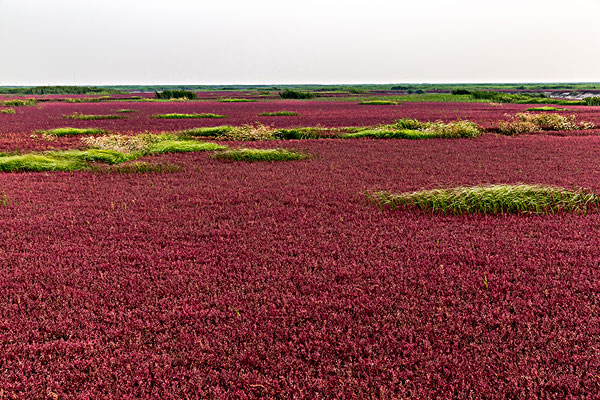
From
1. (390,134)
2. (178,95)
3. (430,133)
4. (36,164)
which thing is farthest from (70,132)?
(178,95)

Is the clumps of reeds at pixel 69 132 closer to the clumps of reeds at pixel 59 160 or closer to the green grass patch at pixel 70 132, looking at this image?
the green grass patch at pixel 70 132

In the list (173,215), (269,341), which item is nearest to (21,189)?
(173,215)

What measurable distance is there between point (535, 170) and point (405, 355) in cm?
1163

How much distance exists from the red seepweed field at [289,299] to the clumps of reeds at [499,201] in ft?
1.05

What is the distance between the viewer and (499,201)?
365 inches

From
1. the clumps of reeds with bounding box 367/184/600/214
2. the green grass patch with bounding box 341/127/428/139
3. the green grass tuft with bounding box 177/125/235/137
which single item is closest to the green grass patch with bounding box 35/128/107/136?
the green grass tuft with bounding box 177/125/235/137

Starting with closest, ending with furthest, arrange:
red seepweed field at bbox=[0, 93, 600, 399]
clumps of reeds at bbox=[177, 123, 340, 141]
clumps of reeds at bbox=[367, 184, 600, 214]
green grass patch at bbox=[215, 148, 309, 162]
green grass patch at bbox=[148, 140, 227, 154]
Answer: red seepweed field at bbox=[0, 93, 600, 399] → clumps of reeds at bbox=[367, 184, 600, 214] → green grass patch at bbox=[215, 148, 309, 162] → green grass patch at bbox=[148, 140, 227, 154] → clumps of reeds at bbox=[177, 123, 340, 141]

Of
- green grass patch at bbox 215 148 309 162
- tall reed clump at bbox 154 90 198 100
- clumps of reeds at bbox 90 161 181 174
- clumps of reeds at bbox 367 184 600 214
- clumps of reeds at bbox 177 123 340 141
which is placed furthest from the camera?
tall reed clump at bbox 154 90 198 100

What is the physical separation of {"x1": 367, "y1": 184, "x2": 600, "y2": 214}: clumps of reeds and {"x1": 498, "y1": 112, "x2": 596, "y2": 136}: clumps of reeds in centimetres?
1705

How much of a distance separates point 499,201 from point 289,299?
6.19 meters

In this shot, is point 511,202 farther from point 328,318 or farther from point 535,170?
point 328,318

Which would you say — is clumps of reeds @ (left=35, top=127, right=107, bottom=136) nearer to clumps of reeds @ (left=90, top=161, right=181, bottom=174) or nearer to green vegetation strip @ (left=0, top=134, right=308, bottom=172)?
green vegetation strip @ (left=0, top=134, right=308, bottom=172)

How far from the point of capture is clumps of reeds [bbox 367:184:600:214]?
30.2 feet

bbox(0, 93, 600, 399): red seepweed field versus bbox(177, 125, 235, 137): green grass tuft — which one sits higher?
bbox(177, 125, 235, 137): green grass tuft
